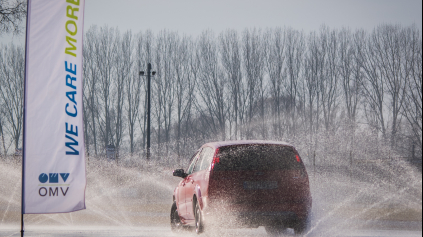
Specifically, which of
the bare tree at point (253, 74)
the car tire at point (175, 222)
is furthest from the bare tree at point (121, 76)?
the car tire at point (175, 222)

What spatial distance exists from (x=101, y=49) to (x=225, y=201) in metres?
43.1

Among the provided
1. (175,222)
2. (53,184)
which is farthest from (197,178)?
(53,184)

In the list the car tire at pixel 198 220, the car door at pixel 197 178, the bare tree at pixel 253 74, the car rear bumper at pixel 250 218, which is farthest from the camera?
the bare tree at pixel 253 74

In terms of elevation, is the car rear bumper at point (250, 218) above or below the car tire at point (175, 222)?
above

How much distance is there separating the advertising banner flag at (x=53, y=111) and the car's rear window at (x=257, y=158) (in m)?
2.20

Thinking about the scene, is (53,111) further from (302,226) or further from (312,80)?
(312,80)

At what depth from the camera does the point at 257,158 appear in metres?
7.70

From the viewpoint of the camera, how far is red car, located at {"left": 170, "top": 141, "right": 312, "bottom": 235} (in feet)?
24.4

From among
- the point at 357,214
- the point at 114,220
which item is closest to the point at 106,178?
the point at 114,220

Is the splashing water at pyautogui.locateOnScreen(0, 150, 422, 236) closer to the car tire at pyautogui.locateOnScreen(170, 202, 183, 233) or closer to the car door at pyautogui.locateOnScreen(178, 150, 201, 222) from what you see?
the car door at pyautogui.locateOnScreen(178, 150, 201, 222)

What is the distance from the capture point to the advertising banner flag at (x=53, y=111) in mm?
6941

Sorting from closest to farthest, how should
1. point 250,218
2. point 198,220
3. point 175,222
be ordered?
point 250,218 < point 198,220 < point 175,222

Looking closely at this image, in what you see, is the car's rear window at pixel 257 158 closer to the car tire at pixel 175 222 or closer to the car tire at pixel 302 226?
the car tire at pixel 302 226

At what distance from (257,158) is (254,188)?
49 cm
